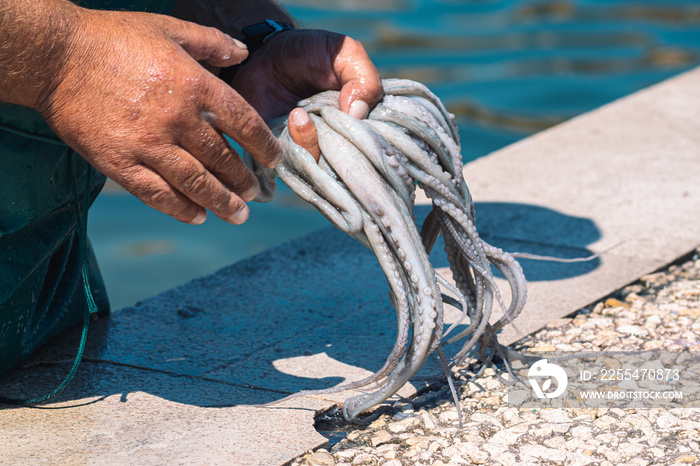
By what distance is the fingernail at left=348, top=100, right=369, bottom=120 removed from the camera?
2.20 meters

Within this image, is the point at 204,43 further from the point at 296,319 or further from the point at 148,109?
A: the point at 296,319

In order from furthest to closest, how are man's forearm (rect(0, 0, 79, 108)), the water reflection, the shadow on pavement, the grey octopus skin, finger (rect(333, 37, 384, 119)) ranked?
the water reflection → the shadow on pavement → finger (rect(333, 37, 384, 119)) → the grey octopus skin → man's forearm (rect(0, 0, 79, 108))

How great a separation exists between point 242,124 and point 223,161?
4.0 inches

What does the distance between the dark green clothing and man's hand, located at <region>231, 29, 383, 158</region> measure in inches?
15.6

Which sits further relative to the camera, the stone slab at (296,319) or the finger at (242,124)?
the stone slab at (296,319)

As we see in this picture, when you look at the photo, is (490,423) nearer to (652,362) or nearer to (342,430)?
(342,430)

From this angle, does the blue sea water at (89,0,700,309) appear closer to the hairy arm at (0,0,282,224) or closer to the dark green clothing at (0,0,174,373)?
the dark green clothing at (0,0,174,373)

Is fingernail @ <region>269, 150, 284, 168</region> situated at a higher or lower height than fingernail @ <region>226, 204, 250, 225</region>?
higher

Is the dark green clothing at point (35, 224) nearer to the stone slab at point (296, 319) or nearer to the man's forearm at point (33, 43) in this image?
the stone slab at point (296, 319)

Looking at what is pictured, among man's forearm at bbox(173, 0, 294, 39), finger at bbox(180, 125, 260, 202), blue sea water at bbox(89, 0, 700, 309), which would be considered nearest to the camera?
finger at bbox(180, 125, 260, 202)

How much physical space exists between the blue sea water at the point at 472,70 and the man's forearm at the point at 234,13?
2.58 metres

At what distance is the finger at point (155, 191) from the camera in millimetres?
2006

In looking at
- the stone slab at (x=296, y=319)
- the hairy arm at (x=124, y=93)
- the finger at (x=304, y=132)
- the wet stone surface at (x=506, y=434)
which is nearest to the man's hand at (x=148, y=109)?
the hairy arm at (x=124, y=93)

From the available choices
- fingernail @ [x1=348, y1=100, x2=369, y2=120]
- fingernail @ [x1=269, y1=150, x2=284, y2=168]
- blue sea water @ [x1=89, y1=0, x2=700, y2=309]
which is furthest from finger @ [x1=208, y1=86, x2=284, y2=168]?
blue sea water @ [x1=89, y1=0, x2=700, y2=309]
